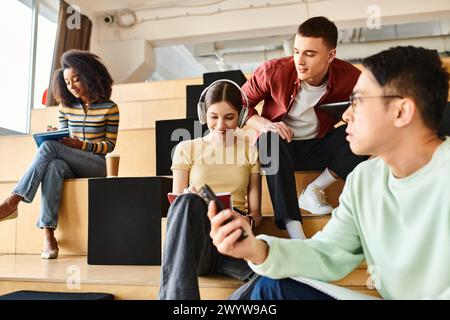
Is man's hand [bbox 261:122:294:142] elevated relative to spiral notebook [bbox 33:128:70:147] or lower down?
lower down

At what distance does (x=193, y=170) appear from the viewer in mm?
1547

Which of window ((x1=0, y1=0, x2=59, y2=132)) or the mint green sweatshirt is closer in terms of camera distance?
the mint green sweatshirt

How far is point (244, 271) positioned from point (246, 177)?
0.38m

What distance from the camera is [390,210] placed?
0.78m

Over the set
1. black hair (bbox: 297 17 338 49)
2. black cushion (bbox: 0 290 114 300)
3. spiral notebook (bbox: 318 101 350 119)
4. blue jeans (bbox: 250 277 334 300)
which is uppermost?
black hair (bbox: 297 17 338 49)

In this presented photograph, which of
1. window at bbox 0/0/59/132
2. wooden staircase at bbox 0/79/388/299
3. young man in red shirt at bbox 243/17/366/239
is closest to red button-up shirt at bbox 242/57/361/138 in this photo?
young man in red shirt at bbox 243/17/366/239

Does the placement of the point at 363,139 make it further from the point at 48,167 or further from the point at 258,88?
the point at 48,167

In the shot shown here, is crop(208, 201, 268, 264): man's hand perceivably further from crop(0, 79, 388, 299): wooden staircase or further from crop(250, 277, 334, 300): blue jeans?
crop(0, 79, 388, 299): wooden staircase

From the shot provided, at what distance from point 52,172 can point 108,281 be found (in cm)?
85

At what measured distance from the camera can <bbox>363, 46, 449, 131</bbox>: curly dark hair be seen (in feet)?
2.52

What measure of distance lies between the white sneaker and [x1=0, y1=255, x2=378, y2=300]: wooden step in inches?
10.1

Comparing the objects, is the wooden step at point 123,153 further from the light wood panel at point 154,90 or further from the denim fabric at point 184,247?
the denim fabric at point 184,247

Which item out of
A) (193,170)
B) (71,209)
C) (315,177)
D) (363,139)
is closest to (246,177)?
(193,170)

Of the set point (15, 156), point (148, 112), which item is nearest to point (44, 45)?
point (148, 112)
